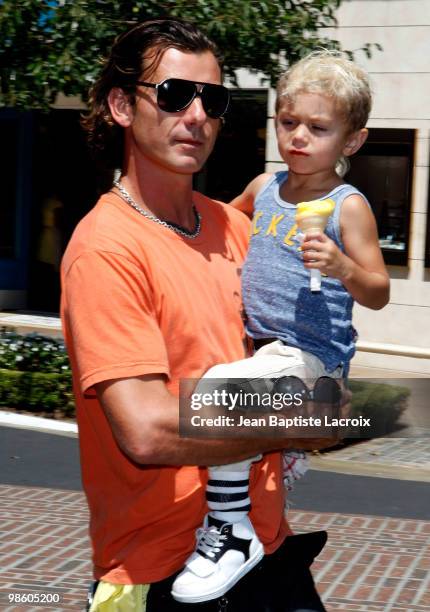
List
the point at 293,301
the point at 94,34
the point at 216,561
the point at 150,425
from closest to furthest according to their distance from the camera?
the point at 150,425 < the point at 216,561 < the point at 293,301 < the point at 94,34

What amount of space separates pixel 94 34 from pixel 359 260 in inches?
281

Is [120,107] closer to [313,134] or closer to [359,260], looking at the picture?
[313,134]

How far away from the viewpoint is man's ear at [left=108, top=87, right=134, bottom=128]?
260 centimetres

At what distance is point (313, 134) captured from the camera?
2879mm

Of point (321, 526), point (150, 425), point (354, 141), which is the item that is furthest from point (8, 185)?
point (150, 425)

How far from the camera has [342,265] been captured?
8.42 ft

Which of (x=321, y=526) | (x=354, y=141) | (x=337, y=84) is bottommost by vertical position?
(x=321, y=526)

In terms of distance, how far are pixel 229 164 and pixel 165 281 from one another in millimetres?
13243

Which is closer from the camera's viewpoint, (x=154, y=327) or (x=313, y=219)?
(x=154, y=327)

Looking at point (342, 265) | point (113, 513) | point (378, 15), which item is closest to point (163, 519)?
point (113, 513)

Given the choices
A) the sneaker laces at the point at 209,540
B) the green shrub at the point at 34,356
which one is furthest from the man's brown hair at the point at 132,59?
the green shrub at the point at 34,356

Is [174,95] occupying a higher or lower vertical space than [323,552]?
higher

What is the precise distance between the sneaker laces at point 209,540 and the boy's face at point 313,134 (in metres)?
0.95

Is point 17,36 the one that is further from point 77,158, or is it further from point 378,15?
point 77,158
